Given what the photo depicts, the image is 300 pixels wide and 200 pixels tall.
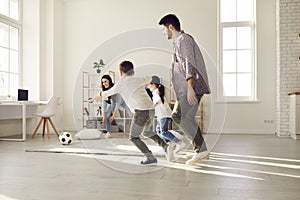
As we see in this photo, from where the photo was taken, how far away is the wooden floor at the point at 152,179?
2.00 metres

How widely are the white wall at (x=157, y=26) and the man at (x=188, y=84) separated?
3715 millimetres

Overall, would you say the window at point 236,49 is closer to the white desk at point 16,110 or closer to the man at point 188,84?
the white desk at point 16,110

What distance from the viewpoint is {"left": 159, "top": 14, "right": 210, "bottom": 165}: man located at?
2879 millimetres

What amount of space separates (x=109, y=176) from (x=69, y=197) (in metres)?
0.62

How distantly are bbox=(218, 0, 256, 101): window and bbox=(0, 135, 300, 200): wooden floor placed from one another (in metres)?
3.21

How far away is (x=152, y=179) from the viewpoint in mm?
2418

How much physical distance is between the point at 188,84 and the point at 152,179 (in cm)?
89

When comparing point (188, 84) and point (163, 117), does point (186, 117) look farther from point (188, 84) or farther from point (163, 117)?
point (163, 117)

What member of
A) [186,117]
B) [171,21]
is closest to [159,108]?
[186,117]

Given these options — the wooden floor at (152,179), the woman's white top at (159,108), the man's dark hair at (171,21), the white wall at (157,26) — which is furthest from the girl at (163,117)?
the white wall at (157,26)

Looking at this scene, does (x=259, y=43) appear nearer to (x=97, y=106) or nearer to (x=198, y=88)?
(x=97, y=106)

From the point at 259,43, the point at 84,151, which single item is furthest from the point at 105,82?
the point at 259,43

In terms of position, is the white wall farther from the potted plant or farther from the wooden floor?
the wooden floor

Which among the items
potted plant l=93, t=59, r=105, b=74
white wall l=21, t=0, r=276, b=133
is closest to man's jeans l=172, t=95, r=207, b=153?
white wall l=21, t=0, r=276, b=133
